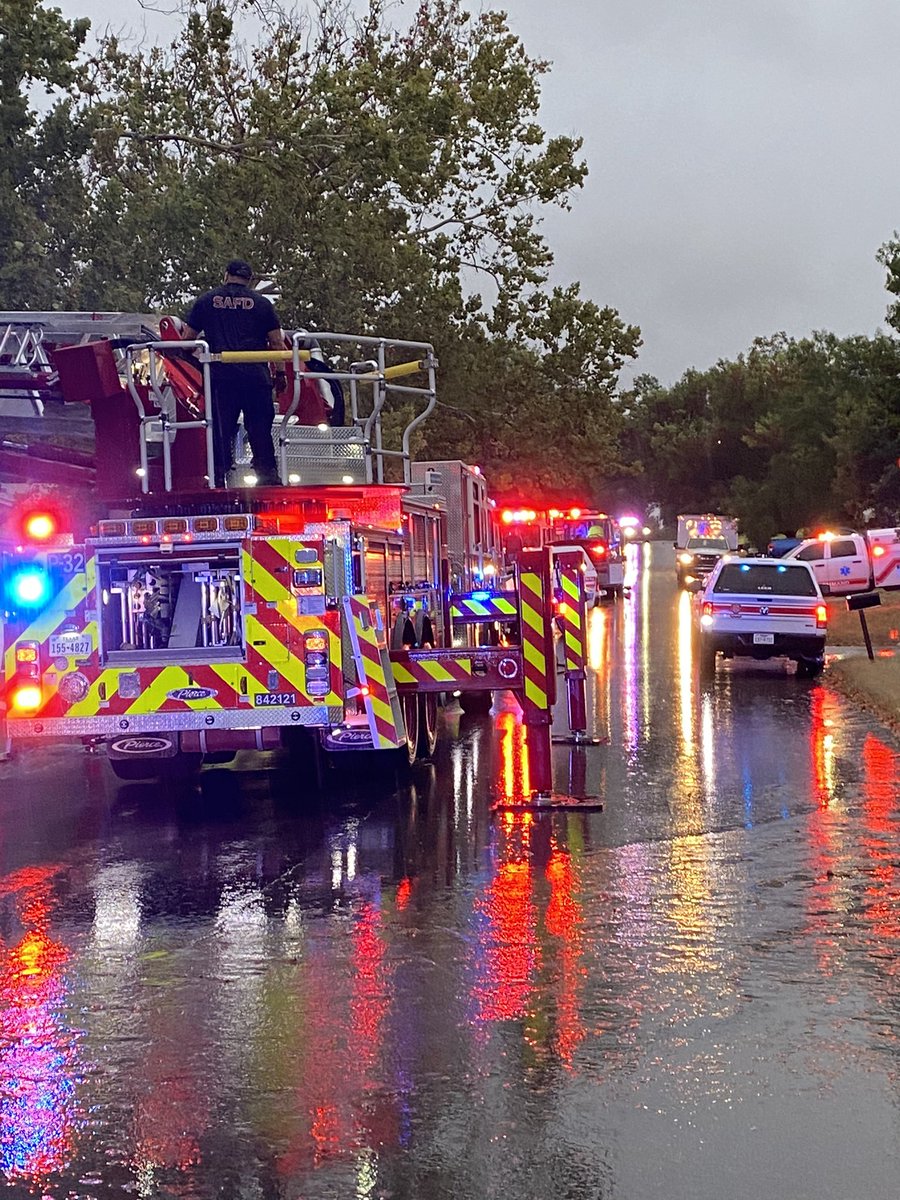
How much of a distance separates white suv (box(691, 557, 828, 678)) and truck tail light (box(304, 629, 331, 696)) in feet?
40.6

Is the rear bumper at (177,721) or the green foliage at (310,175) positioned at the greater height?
the green foliage at (310,175)

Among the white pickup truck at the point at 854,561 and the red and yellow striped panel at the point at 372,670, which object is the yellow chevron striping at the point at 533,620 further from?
the white pickup truck at the point at 854,561

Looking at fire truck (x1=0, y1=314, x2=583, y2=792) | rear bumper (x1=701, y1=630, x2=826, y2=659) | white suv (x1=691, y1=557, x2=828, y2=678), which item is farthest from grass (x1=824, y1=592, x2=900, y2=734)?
fire truck (x1=0, y1=314, x2=583, y2=792)

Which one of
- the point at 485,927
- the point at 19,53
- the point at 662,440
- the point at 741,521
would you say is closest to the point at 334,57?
the point at 19,53

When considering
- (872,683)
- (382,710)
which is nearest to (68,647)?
(382,710)

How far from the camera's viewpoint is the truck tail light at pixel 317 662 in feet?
38.0

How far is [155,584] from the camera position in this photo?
39.8 feet

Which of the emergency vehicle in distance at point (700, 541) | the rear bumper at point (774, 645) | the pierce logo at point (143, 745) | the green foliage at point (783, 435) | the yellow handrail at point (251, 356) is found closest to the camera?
the pierce logo at point (143, 745)

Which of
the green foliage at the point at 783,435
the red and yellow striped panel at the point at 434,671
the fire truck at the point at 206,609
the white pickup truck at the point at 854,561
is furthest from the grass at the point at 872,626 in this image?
the fire truck at the point at 206,609

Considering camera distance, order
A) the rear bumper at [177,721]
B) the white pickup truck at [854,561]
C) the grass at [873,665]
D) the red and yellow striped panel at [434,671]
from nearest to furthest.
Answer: the rear bumper at [177,721], the red and yellow striped panel at [434,671], the grass at [873,665], the white pickup truck at [854,561]

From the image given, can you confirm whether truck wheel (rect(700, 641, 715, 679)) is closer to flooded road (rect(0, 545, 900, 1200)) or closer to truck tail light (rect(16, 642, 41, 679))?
flooded road (rect(0, 545, 900, 1200))

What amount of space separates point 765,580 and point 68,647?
1432 cm

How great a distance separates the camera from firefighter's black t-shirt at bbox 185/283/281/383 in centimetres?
1269

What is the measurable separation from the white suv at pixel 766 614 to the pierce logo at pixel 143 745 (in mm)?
12586
